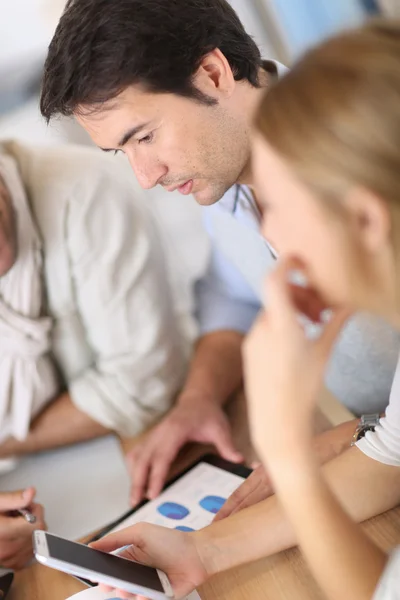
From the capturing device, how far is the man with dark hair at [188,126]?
2.76ft

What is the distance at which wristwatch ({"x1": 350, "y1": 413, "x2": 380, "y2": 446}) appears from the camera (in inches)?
31.8

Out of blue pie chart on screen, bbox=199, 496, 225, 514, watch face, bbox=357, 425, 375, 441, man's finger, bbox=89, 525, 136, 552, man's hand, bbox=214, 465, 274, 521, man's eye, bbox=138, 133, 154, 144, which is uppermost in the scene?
man's eye, bbox=138, 133, 154, 144

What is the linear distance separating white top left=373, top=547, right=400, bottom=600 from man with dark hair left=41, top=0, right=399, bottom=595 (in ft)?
0.61

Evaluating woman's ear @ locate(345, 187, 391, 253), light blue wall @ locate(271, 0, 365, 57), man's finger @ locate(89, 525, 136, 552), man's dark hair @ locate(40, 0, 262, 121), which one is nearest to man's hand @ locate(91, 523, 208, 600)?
man's finger @ locate(89, 525, 136, 552)

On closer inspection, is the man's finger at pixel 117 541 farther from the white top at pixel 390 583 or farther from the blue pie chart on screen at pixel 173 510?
the white top at pixel 390 583

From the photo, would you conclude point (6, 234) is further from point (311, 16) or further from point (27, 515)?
point (311, 16)

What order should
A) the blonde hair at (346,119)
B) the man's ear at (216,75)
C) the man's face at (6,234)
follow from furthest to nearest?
the man's face at (6,234)
the man's ear at (216,75)
the blonde hair at (346,119)

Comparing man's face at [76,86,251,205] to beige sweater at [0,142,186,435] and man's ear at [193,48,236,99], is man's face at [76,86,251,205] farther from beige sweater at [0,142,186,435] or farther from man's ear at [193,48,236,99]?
beige sweater at [0,142,186,435]

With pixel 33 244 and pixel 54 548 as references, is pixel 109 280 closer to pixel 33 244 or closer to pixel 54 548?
pixel 33 244

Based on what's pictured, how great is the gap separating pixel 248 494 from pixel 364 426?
0.17 m

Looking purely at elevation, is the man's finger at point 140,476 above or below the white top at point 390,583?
below

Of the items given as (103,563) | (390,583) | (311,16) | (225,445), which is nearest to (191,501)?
(225,445)

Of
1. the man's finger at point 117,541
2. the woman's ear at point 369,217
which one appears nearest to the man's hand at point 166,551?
the man's finger at point 117,541

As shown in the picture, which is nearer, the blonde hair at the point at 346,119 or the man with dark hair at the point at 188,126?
the blonde hair at the point at 346,119
